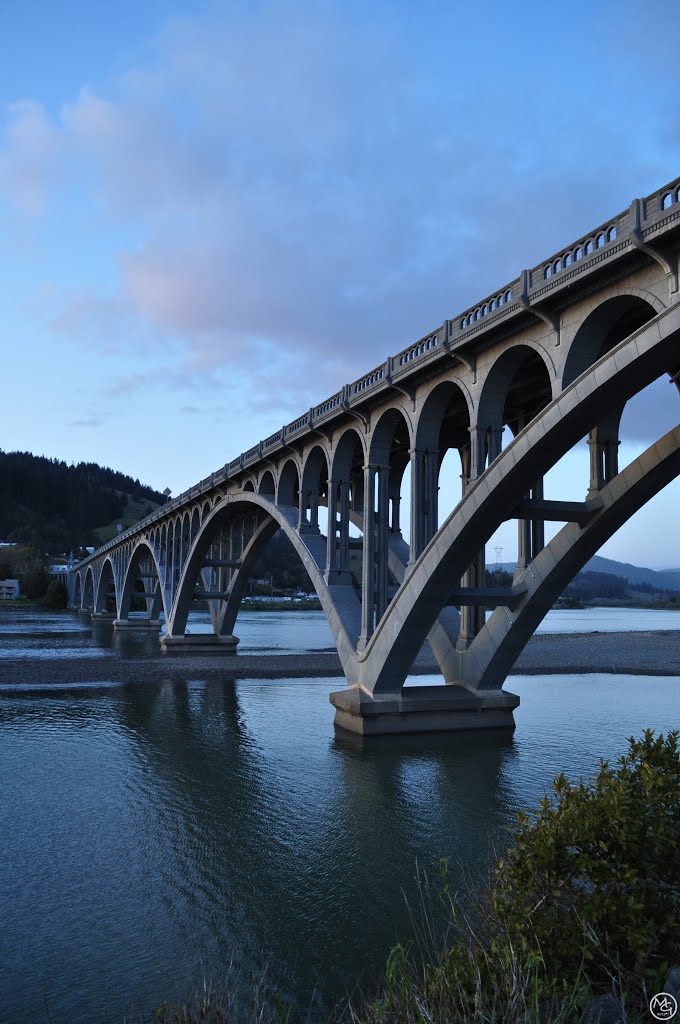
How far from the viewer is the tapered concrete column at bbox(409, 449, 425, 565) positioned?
21.7 m

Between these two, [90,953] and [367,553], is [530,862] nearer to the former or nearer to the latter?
[90,953]

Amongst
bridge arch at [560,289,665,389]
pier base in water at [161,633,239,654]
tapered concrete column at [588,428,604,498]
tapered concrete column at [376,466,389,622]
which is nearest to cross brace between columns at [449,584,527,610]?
tapered concrete column at [588,428,604,498]

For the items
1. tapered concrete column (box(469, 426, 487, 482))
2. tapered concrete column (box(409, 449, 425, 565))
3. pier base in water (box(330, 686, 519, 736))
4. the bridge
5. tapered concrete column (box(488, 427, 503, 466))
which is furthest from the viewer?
pier base in water (box(330, 686, 519, 736))

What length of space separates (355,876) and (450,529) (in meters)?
8.51

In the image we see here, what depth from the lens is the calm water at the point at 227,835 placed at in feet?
31.1

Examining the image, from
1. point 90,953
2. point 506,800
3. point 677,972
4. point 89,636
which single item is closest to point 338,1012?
point 90,953

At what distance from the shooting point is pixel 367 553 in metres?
24.5

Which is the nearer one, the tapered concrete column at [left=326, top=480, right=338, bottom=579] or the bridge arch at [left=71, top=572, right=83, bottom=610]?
the tapered concrete column at [left=326, top=480, right=338, bottom=579]

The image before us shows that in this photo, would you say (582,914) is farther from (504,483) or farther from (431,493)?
(431,493)

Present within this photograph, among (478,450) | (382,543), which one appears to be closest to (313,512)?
(382,543)

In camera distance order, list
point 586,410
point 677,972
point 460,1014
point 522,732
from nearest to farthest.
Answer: point 460,1014 < point 677,972 < point 586,410 < point 522,732
